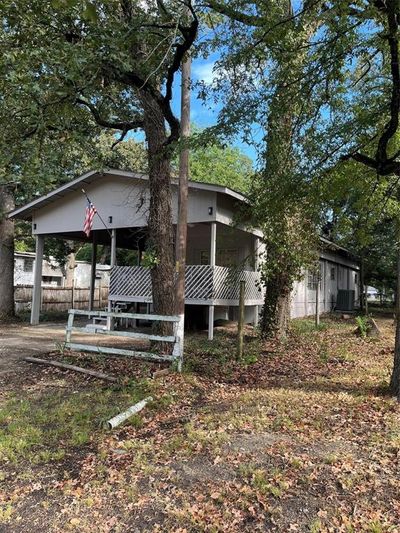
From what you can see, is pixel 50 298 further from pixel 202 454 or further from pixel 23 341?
pixel 202 454

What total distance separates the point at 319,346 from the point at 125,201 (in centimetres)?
704

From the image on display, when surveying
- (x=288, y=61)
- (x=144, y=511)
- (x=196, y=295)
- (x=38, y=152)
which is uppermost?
(x=288, y=61)

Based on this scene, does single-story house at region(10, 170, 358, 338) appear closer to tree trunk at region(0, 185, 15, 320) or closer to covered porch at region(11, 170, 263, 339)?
covered porch at region(11, 170, 263, 339)

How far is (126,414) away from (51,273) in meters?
29.4

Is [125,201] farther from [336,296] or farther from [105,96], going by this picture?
[336,296]

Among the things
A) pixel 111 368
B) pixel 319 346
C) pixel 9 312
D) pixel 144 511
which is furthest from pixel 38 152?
pixel 9 312

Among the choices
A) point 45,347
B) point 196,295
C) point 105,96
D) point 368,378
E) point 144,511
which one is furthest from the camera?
point 196,295

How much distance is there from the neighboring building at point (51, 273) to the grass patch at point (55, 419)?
1974 cm

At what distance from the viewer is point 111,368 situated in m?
7.97

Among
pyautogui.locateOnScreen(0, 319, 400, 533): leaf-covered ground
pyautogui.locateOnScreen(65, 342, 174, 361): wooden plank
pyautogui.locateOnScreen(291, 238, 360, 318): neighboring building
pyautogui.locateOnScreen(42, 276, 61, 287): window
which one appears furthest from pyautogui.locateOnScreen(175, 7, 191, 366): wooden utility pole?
pyautogui.locateOnScreen(42, 276, 61, 287): window

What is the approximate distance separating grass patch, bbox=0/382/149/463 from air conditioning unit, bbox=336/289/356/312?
20581 mm

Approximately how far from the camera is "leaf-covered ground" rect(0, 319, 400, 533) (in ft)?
11.4

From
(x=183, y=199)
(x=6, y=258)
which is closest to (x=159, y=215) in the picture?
(x=183, y=199)

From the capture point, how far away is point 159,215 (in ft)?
29.7
